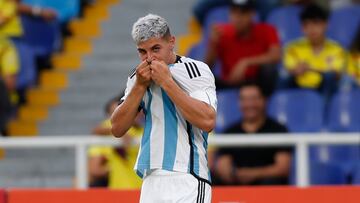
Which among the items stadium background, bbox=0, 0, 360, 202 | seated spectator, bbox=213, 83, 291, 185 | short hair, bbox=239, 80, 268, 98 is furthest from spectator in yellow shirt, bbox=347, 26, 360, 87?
seated spectator, bbox=213, 83, 291, 185

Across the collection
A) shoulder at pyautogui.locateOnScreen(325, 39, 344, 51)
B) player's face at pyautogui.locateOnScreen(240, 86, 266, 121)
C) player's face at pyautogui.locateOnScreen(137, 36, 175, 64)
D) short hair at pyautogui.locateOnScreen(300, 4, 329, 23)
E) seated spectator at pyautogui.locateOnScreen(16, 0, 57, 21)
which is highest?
seated spectator at pyautogui.locateOnScreen(16, 0, 57, 21)

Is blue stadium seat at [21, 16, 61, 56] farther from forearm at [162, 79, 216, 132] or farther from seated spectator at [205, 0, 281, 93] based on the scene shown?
forearm at [162, 79, 216, 132]

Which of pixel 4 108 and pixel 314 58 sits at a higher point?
pixel 314 58

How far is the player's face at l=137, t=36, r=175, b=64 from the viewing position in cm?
658

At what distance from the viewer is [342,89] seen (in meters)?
11.8

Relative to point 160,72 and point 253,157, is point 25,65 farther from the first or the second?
point 160,72

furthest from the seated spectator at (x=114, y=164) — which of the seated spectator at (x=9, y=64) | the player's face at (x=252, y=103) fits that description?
the seated spectator at (x=9, y=64)

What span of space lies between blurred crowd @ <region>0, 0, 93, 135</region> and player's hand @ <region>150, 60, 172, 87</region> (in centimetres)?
594

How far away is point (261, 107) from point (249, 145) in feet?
2.30

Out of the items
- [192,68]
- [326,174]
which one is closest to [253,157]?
[326,174]

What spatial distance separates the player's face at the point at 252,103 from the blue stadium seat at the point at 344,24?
1911 mm

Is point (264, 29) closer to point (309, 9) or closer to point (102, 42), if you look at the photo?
point (309, 9)

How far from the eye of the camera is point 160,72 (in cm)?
658

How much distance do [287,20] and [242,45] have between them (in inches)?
28.1
